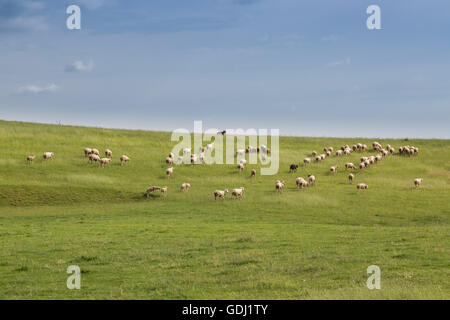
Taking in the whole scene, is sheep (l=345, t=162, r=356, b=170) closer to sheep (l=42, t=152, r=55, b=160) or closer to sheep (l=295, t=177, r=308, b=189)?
sheep (l=295, t=177, r=308, b=189)

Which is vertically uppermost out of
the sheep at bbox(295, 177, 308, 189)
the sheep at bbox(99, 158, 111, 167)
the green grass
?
the sheep at bbox(99, 158, 111, 167)

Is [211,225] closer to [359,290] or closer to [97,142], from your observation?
[359,290]

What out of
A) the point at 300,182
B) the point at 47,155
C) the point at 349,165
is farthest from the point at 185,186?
the point at 349,165

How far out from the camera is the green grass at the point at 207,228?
17.9m

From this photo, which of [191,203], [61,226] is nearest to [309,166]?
[191,203]

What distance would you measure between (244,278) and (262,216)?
21.4 metres

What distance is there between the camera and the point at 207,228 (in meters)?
33.3

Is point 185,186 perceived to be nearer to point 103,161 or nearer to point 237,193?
point 237,193

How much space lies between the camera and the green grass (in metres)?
17.9

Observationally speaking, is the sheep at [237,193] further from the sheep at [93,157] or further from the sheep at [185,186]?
the sheep at [93,157]

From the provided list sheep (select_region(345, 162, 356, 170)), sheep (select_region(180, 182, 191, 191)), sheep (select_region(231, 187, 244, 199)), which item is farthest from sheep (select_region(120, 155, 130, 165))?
sheep (select_region(345, 162, 356, 170))

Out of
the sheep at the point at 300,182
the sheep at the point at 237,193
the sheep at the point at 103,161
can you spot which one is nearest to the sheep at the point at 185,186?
the sheep at the point at 237,193

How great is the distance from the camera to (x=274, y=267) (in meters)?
20.4
